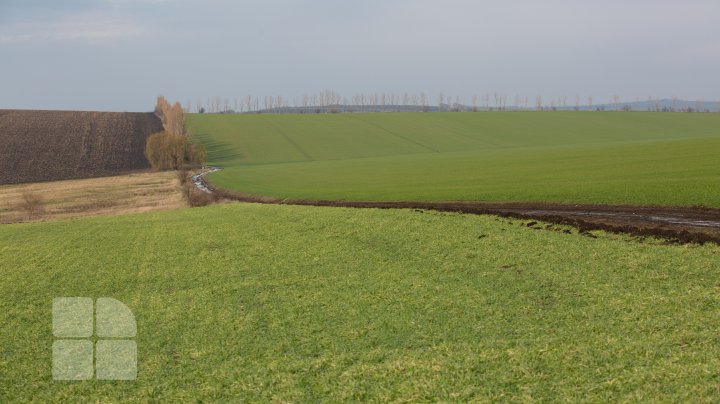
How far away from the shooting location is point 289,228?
28.2 metres

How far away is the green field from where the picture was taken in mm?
35500

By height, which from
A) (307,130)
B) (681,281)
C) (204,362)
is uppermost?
(307,130)

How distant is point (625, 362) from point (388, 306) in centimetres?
630

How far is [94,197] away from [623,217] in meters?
50.2

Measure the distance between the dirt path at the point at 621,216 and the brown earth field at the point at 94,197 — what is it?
2618 centimetres

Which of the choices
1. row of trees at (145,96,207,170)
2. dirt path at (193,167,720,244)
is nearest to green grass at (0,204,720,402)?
dirt path at (193,167,720,244)

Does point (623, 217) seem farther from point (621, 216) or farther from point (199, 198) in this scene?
point (199, 198)

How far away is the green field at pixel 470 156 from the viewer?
3550 centimetres

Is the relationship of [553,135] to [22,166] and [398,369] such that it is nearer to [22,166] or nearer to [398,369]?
[22,166]

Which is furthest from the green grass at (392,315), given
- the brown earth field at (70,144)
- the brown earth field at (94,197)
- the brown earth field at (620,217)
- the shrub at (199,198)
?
the brown earth field at (70,144)

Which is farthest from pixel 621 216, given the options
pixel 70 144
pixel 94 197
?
pixel 70 144

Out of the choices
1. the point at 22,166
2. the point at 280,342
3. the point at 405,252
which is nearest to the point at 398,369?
the point at 280,342

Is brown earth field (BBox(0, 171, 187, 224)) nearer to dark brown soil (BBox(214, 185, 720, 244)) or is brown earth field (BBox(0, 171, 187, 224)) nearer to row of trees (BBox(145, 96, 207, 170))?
row of trees (BBox(145, 96, 207, 170))

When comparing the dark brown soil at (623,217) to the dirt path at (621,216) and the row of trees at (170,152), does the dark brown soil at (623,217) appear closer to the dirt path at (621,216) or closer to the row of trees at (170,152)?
the dirt path at (621,216)
